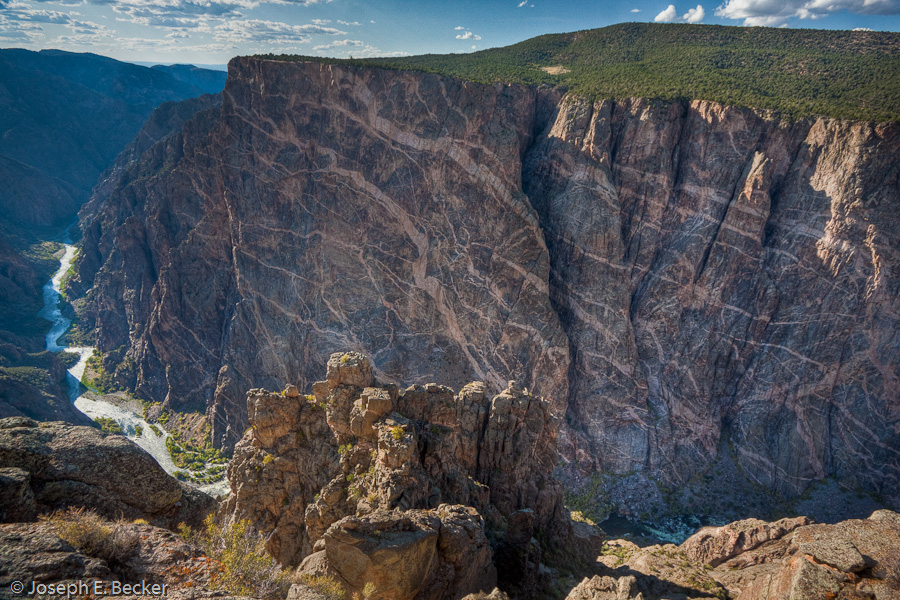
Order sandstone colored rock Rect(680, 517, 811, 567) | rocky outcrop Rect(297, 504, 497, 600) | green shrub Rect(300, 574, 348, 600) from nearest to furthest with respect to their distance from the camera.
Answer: green shrub Rect(300, 574, 348, 600) → rocky outcrop Rect(297, 504, 497, 600) → sandstone colored rock Rect(680, 517, 811, 567)

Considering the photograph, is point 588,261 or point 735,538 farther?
point 588,261

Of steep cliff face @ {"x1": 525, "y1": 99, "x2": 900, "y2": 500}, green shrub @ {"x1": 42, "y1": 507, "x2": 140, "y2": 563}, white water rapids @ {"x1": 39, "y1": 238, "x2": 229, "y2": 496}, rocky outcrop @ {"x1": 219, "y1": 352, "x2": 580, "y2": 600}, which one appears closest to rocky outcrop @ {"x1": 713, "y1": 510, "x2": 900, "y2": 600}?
rocky outcrop @ {"x1": 219, "y1": 352, "x2": 580, "y2": 600}

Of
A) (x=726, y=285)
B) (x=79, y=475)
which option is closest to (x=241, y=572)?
(x=79, y=475)

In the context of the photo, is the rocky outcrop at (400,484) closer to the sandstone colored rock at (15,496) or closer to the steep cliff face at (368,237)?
the sandstone colored rock at (15,496)

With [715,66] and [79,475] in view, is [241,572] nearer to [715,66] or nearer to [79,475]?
[79,475]

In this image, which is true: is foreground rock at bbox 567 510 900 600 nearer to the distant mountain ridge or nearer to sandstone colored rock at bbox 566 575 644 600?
sandstone colored rock at bbox 566 575 644 600

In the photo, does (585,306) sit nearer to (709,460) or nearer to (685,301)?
(685,301)
